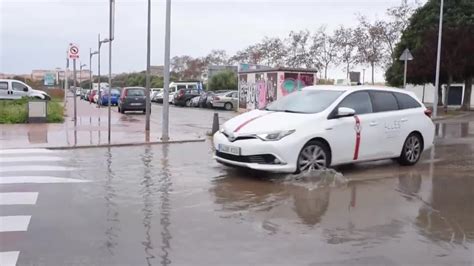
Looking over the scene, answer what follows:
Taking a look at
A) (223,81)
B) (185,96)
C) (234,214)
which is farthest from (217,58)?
(234,214)

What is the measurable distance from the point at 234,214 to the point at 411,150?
523cm

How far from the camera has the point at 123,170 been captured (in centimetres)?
929

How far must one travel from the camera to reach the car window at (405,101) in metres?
10.1

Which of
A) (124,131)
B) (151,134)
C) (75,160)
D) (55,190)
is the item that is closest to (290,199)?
(55,190)

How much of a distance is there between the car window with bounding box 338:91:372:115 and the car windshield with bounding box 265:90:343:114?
183 millimetres

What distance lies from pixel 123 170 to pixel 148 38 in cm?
807

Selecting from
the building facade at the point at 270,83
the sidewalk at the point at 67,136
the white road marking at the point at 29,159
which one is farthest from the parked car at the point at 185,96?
the white road marking at the point at 29,159

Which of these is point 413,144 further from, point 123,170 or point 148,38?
point 148,38

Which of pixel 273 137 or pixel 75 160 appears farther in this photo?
pixel 75 160

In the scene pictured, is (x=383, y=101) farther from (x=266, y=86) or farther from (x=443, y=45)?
(x=443, y=45)

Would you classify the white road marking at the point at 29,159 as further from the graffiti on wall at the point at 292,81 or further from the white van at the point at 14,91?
the white van at the point at 14,91

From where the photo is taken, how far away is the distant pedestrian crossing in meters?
5.60

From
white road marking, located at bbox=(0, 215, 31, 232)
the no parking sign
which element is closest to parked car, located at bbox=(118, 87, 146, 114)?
the no parking sign

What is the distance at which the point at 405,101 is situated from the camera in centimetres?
1025
